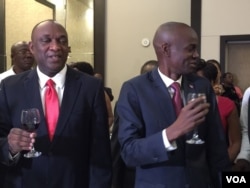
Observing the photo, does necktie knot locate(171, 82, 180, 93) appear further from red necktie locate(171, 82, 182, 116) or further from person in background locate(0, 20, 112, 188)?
person in background locate(0, 20, 112, 188)

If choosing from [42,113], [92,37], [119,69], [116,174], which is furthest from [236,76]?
[42,113]

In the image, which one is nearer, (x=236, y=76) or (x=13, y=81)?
(x=13, y=81)

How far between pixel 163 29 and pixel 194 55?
19cm

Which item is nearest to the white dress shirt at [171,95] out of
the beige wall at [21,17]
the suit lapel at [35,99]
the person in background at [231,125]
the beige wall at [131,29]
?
the suit lapel at [35,99]

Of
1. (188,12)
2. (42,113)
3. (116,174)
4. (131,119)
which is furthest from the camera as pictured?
(188,12)

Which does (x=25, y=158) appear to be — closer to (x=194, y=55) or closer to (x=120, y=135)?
(x=120, y=135)

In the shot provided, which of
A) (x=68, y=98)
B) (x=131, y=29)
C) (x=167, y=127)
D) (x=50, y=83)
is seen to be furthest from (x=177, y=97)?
(x=131, y=29)

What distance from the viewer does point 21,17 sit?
241 inches

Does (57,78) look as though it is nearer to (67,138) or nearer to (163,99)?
(67,138)

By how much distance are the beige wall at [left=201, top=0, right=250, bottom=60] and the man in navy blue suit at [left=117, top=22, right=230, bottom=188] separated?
186 inches

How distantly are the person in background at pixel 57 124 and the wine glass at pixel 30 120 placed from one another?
0.04 m

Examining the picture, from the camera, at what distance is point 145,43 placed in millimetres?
7027

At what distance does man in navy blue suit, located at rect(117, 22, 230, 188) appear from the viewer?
182 cm

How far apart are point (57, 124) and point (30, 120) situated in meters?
0.14
